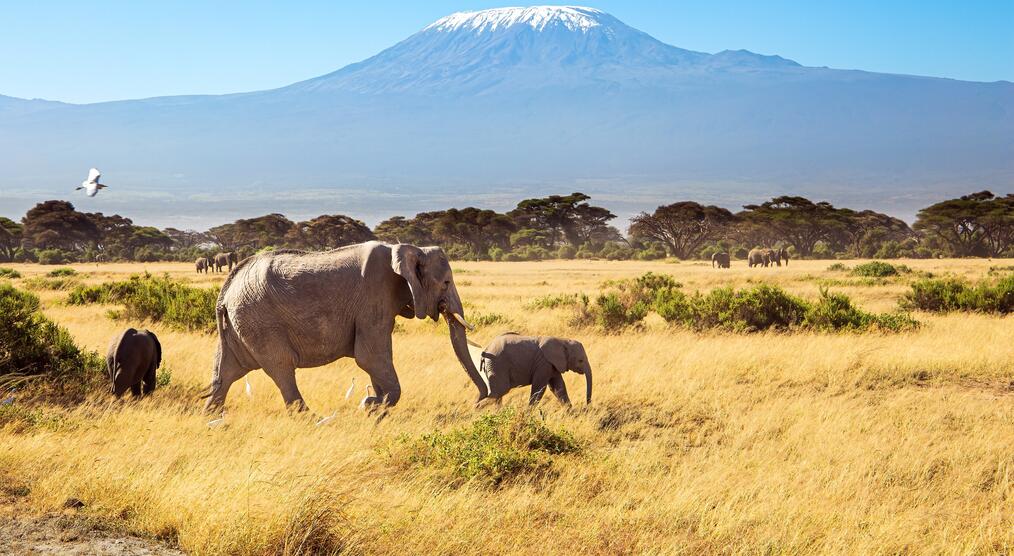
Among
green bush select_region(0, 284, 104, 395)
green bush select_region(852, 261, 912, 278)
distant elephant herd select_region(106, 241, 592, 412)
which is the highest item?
distant elephant herd select_region(106, 241, 592, 412)

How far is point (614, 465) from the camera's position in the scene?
7.10 metres

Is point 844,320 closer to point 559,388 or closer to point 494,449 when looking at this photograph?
point 559,388

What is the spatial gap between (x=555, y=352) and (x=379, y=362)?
6.28ft

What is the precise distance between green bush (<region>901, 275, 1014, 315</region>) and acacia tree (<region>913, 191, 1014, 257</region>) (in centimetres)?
5055

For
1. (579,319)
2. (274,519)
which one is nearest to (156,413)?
(274,519)

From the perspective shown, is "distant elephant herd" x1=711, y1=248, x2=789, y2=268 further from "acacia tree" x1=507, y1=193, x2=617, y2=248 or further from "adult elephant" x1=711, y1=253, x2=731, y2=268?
"acacia tree" x1=507, y1=193, x2=617, y2=248

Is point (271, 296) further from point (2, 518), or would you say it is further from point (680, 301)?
point (680, 301)

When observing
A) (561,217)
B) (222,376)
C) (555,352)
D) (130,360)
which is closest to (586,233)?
(561,217)

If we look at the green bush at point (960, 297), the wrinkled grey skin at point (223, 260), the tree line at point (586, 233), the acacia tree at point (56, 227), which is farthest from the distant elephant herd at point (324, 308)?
the acacia tree at point (56, 227)

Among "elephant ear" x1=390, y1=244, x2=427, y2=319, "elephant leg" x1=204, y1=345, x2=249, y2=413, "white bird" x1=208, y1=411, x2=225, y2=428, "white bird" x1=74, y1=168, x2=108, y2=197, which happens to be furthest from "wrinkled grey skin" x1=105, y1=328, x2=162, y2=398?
"white bird" x1=74, y1=168, x2=108, y2=197

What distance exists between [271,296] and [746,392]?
5340 millimetres

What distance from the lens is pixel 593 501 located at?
6305 mm

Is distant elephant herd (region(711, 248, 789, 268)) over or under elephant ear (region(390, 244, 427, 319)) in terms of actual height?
under

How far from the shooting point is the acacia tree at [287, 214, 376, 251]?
75.6 meters
